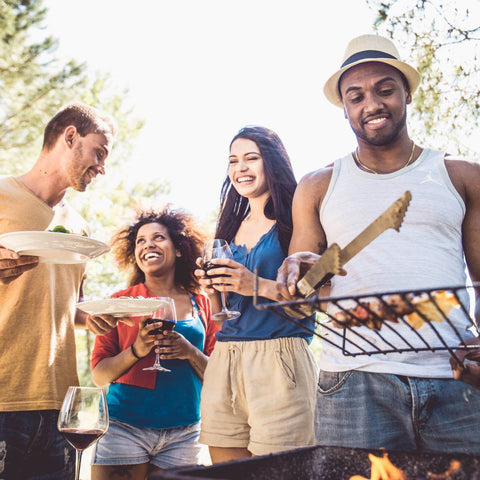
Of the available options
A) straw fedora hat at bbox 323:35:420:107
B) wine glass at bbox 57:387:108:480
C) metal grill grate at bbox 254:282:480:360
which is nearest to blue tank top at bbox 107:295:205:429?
wine glass at bbox 57:387:108:480

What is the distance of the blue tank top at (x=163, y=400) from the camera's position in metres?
3.10

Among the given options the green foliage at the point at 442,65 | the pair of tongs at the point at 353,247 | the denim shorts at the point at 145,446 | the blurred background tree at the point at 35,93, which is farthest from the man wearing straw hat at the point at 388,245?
the blurred background tree at the point at 35,93

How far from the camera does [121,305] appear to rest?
2.76 meters

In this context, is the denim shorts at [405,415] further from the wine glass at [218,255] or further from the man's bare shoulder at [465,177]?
the wine glass at [218,255]

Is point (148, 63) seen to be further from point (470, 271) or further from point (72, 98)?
point (470, 271)

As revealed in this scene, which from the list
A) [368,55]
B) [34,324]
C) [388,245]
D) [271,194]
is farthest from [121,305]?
[368,55]

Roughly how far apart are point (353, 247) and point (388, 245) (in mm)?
782

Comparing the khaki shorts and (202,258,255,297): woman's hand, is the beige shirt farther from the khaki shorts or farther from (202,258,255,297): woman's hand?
(202,258,255,297): woman's hand

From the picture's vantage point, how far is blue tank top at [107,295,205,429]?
3098 millimetres

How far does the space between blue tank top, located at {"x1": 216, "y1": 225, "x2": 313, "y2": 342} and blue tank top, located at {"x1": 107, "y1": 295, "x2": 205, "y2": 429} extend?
2.06 feet

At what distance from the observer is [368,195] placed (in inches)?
82.1

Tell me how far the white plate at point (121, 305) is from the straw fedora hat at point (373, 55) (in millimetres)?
1469

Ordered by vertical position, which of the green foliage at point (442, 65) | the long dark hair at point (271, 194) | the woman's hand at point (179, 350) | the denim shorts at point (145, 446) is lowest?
the denim shorts at point (145, 446)

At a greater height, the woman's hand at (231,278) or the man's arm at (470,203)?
the man's arm at (470,203)
